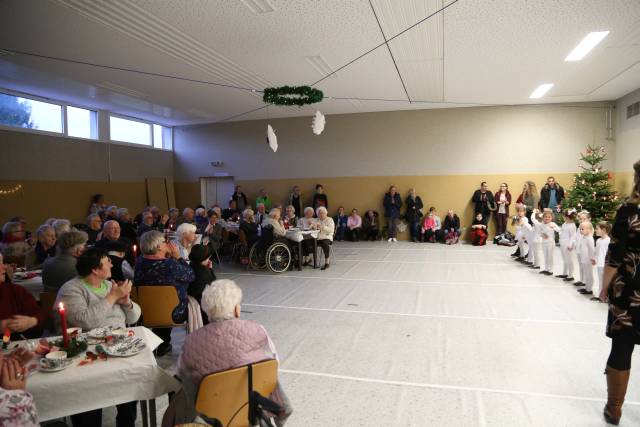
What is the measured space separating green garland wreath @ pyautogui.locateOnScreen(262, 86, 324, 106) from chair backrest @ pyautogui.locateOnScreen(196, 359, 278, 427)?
6.12 meters

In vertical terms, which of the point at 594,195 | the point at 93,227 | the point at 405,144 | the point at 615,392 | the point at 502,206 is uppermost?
the point at 405,144

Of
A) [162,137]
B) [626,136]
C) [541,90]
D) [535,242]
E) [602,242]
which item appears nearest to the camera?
[602,242]

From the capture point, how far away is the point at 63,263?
3492mm

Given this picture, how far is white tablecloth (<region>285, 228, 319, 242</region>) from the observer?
745cm

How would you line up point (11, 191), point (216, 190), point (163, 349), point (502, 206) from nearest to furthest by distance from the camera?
point (163, 349), point (11, 191), point (502, 206), point (216, 190)

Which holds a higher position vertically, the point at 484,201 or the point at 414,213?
the point at 484,201

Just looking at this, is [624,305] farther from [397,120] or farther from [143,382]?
[397,120]

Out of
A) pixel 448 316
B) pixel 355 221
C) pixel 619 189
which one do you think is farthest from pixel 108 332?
pixel 619 189

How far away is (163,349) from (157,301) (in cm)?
69

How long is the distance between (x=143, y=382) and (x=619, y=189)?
461 inches

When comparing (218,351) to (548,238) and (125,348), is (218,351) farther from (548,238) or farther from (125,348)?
(548,238)

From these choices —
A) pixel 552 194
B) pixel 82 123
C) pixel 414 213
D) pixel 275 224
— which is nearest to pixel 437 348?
pixel 275 224

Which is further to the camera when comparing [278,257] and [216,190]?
[216,190]

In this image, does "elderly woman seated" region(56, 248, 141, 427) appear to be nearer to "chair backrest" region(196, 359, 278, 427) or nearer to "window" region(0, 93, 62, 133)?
"chair backrest" region(196, 359, 278, 427)
